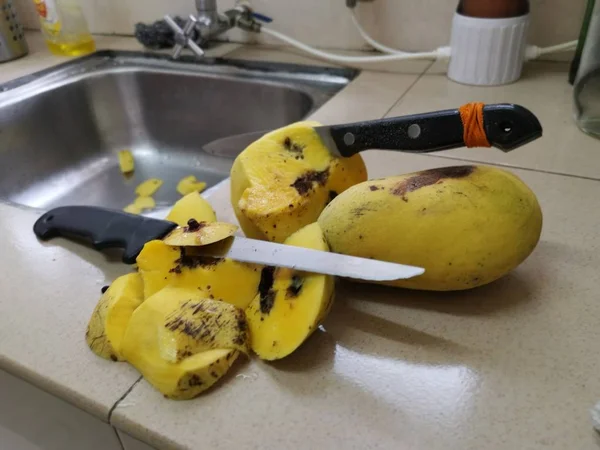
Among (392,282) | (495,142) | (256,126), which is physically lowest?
(256,126)

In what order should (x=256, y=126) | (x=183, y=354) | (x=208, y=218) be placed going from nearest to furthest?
(x=183, y=354)
(x=208, y=218)
(x=256, y=126)

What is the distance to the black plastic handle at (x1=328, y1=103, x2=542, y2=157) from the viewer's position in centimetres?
32

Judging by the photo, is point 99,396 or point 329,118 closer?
point 99,396

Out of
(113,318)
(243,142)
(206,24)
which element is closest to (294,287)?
(113,318)

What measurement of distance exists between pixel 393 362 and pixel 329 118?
0.45 metres

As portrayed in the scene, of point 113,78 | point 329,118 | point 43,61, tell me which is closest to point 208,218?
point 329,118

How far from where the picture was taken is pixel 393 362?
336 millimetres

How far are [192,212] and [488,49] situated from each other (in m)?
0.55

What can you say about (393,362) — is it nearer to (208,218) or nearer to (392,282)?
(392,282)

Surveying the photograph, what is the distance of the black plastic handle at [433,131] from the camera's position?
0.32m

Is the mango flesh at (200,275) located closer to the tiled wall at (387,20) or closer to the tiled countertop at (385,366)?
the tiled countertop at (385,366)

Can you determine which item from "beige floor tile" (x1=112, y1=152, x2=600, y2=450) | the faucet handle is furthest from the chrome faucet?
"beige floor tile" (x1=112, y1=152, x2=600, y2=450)

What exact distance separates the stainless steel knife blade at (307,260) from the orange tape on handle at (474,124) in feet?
0.34

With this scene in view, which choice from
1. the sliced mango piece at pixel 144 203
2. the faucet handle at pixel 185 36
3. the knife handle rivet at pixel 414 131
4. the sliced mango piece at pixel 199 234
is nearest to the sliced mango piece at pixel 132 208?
the sliced mango piece at pixel 144 203
